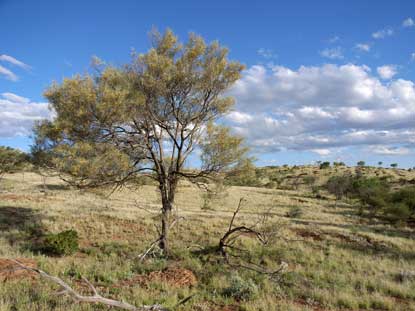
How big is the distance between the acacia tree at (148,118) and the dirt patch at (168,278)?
303 cm

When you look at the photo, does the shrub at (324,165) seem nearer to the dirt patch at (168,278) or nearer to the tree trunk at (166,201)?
the tree trunk at (166,201)

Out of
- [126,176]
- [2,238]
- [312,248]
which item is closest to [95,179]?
[126,176]

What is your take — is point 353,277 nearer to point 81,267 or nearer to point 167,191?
point 167,191

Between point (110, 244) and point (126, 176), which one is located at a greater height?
point (126, 176)

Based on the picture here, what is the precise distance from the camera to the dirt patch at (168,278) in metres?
8.74

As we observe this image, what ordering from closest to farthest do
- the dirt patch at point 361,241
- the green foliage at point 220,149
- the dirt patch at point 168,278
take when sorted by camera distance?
the dirt patch at point 168,278
the green foliage at point 220,149
the dirt patch at point 361,241

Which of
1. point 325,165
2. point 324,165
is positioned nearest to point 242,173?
point 324,165

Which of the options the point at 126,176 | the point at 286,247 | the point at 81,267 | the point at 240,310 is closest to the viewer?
the point at 240,310

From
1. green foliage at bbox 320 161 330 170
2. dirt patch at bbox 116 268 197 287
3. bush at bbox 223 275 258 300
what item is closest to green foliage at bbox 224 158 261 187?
dirt patch at bbox 116 268 197 287

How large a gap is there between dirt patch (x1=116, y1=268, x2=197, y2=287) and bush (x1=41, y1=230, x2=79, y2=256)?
202 inches

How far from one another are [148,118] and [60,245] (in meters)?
7.06

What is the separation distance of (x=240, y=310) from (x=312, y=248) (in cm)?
968

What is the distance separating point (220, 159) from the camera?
11547 mm

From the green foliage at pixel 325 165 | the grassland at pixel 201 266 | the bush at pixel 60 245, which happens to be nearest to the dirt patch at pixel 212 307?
the grassland at pixel 201 266
